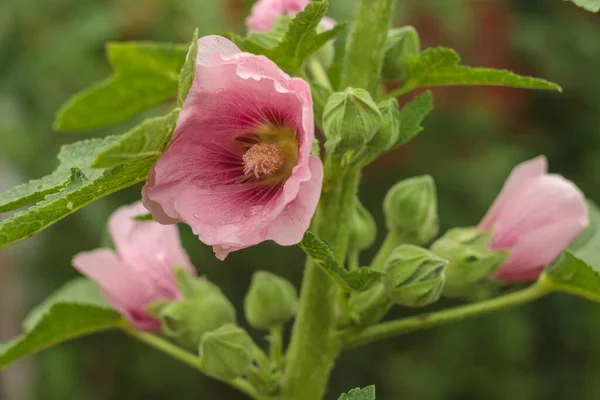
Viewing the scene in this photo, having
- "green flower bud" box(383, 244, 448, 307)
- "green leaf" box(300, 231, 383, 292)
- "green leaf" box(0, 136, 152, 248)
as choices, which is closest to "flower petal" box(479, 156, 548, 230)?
"green flower bud" box(383, 244, 448, 307)

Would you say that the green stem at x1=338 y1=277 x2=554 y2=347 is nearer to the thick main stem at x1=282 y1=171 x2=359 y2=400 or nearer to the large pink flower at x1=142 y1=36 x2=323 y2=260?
the thick main stem at x1=282 y1=171 x2=359 y2=400

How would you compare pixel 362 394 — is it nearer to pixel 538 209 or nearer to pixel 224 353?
pixel 224 353

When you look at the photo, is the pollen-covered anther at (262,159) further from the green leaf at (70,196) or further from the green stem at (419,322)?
the green stem at (419,322)

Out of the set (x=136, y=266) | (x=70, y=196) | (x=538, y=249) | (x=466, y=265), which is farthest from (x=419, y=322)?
(x=70, y=196)

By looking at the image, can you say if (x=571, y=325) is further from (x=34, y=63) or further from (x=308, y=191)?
(x=308, y=191)

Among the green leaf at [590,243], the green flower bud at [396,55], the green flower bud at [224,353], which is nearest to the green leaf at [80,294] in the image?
the green flower bud at [224,353]

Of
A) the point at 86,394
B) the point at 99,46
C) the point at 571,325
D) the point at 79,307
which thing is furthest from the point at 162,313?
the point at 571,325
